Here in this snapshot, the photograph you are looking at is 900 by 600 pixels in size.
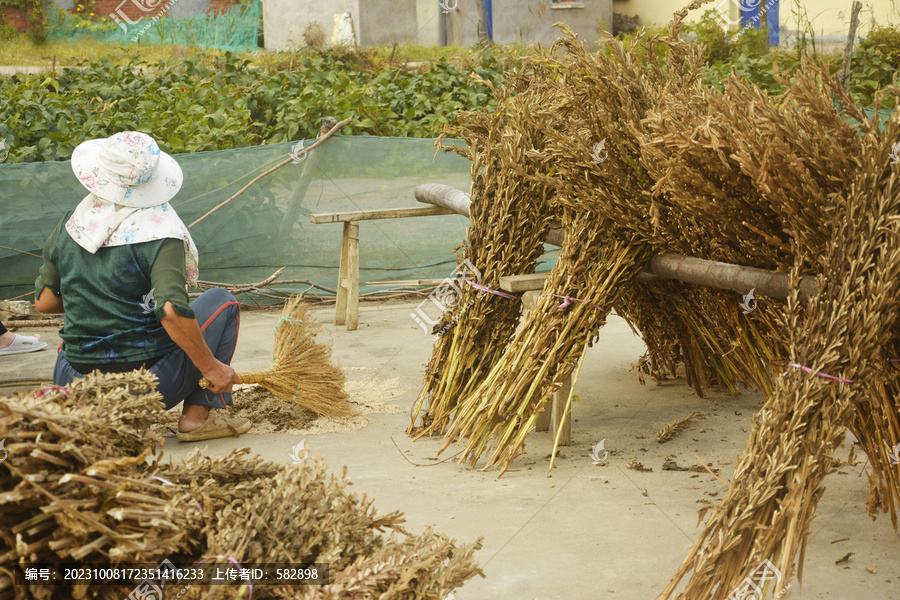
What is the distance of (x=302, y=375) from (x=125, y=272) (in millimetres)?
1111

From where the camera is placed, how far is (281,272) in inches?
272

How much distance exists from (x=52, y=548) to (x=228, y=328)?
8.49ft

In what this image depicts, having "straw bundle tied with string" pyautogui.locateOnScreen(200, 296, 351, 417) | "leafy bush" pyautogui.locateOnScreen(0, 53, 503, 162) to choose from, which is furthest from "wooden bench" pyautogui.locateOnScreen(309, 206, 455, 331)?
"leafy bush" pyautogui.locateOnScreen(0, 53, 503, 162)

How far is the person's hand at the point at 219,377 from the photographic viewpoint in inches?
133

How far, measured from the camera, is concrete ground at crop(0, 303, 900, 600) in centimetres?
249

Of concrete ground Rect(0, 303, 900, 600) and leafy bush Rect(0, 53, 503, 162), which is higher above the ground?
leafy bush Rect(0, 53, 503, 162)

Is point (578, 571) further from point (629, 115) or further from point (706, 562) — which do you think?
point (629, 115)

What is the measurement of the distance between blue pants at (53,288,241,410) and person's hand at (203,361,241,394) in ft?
0.59

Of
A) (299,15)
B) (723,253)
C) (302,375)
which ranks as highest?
(299,15)

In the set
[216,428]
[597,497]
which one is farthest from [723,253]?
[216,428]

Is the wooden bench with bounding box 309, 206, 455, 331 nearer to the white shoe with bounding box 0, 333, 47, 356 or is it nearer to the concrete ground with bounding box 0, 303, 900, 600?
the concrete ground with bounding box 0, 303, 900, 600

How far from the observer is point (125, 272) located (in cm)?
324

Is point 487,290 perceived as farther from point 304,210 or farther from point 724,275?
point 304,210

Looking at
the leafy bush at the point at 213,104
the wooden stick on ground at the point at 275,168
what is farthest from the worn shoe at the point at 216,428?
the leafy bush at the point at 213,104
